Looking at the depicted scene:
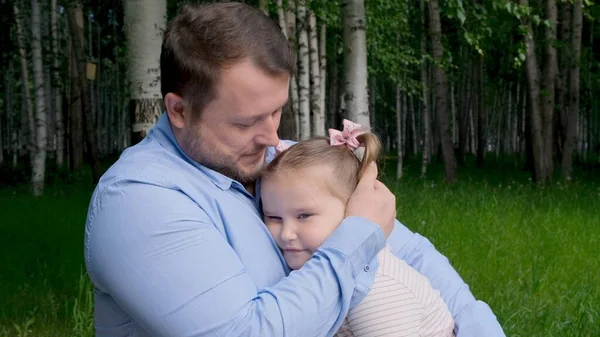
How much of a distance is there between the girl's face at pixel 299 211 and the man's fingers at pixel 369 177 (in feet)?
0.30

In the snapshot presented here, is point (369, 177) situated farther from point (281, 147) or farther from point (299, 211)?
point (281, 147)

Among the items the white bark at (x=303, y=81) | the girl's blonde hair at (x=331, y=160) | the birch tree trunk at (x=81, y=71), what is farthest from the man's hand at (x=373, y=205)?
the birch tree trunk at (x=81, y=71)

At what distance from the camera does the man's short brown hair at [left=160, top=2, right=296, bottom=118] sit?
6.87 feet

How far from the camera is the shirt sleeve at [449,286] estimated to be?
2.55m

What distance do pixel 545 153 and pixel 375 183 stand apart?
1385 cm

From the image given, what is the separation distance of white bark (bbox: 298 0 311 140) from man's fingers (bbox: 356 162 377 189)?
35.8ft

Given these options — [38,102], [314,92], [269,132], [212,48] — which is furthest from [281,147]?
[38,102]

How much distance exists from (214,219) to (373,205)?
1.45 ft

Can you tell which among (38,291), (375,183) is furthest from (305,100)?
(375,183)

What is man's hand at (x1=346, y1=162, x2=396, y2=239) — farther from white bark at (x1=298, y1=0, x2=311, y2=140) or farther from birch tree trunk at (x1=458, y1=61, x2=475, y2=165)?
→ birch tree trunk at (x1=458, y1=61, x2=475, y2=165)

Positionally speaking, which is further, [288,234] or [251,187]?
[251,187]

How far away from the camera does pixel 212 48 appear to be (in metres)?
2.09

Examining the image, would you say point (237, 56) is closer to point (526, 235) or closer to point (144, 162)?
point (144, 162)

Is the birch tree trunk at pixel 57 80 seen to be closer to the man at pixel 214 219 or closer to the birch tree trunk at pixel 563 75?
the birch tree trunk at pixel 563 75
